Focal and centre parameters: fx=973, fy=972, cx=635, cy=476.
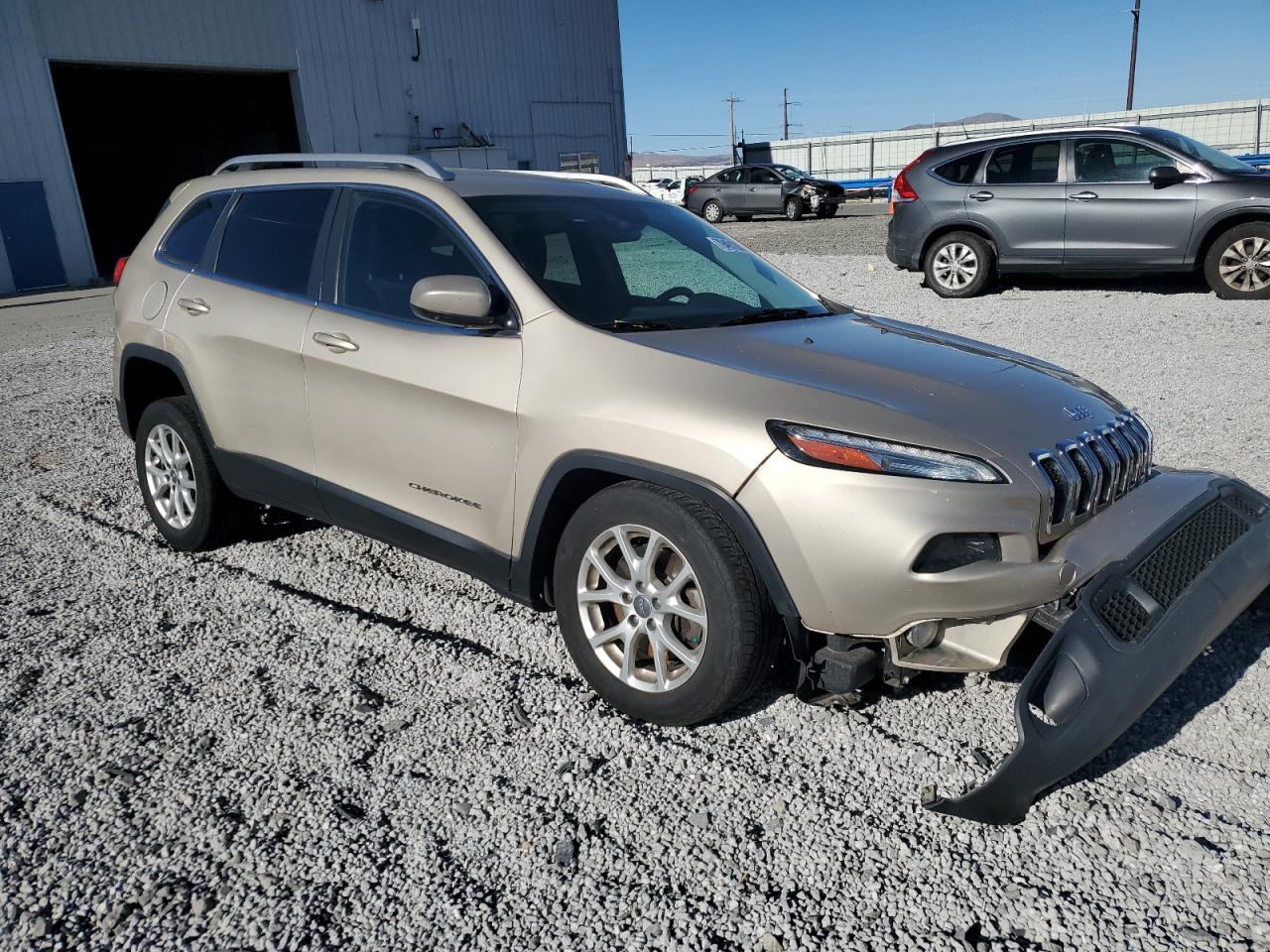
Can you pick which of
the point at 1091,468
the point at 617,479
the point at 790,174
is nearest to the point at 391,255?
the point at 617,479

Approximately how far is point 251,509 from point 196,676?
4.56 ft

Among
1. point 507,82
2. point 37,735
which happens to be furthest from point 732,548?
point 507,82

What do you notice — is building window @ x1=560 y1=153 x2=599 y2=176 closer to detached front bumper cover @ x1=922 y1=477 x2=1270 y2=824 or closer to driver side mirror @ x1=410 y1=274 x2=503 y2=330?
driver side mirror @ x1=410 y1=274 x2=503 y2=330

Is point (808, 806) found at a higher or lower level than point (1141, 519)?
lower

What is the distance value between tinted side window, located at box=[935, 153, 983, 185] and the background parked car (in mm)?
14917

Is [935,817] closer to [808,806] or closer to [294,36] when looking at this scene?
[808,806]

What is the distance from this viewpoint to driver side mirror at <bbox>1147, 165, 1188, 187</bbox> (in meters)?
10.2

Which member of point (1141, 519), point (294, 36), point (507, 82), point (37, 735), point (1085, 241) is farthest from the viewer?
point (507, 82)

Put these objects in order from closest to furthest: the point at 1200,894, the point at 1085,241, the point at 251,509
→ the point at 1200,894 → the point at 251,509 → the point at 1085,241

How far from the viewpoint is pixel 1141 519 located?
2.86 meters

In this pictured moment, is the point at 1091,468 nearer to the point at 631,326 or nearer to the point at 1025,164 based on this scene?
the point at 631,326

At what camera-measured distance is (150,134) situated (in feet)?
104

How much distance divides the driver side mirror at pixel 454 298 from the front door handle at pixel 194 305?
1.52 metres

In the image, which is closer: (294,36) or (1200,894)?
(1200,894)
